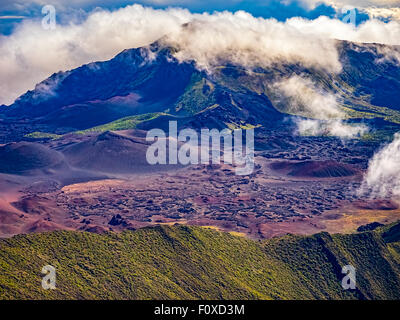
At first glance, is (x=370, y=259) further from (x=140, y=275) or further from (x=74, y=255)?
(x=74, y=255)

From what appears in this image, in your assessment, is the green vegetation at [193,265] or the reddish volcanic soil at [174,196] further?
the reddish volcanic soil at [174,196]

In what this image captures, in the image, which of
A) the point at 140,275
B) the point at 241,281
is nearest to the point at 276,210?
the point at 241,281

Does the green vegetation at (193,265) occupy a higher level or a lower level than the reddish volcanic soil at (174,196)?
lower

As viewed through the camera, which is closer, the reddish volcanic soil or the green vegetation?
the green vegetation

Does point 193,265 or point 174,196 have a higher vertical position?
point 174,196

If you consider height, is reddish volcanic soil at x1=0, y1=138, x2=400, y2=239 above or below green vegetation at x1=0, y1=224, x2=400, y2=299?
above

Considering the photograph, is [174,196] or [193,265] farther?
[174,196]

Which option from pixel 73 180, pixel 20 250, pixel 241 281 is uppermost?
pixel 73 180
